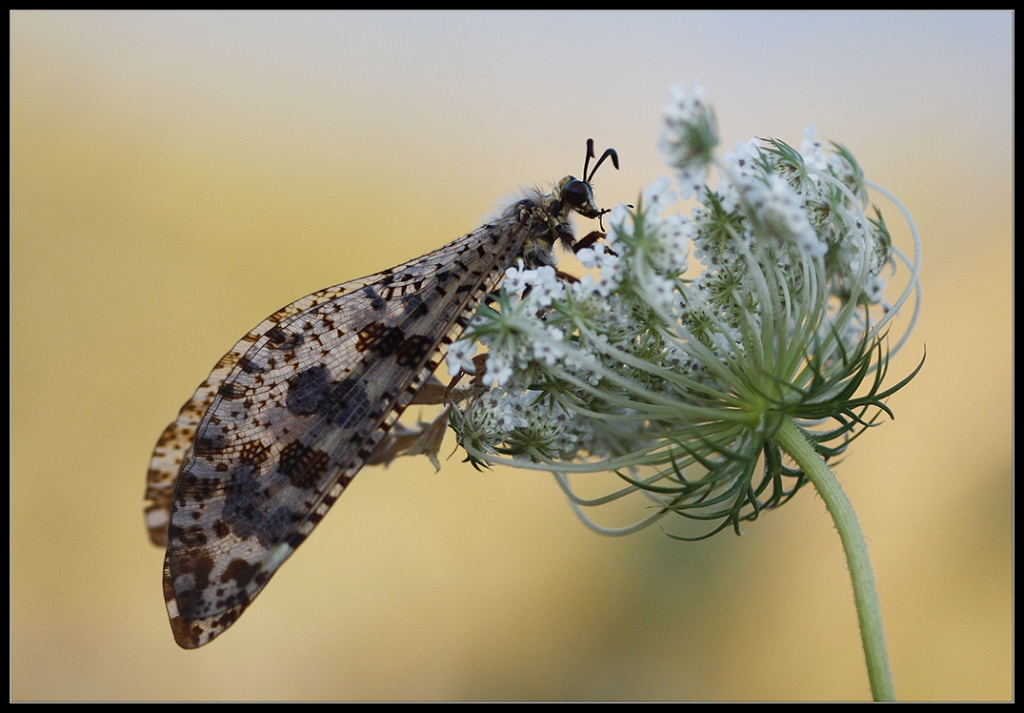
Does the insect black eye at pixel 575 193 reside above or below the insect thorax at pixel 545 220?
above

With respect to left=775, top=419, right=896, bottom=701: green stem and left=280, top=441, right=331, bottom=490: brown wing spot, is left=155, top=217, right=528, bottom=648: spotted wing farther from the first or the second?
left=775, top=419, right=896, bottom=701: green stem

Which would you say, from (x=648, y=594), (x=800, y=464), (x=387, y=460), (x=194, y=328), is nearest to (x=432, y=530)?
(x=648, y=594)

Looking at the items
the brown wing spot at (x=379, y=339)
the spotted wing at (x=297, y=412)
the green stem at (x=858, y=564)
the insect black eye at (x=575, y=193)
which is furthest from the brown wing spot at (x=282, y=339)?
the green stem at (x=858, y=564)

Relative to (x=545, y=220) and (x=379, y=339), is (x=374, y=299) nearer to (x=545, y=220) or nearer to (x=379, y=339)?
(x=379, y=339)

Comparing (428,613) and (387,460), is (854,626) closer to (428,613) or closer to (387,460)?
(428,613)

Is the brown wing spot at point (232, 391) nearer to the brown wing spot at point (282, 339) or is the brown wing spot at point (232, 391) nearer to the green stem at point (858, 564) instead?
the brown wing spot at point (282, 339)

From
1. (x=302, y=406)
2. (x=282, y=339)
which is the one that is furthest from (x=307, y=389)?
(x=282, y=339)

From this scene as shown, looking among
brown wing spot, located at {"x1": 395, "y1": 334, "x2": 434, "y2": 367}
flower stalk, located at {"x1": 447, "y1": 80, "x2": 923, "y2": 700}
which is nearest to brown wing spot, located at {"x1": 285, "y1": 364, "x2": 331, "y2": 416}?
brown wing spot, located at {"x1": 395, "y1": 334, "x2": 434, "y2": 367}
